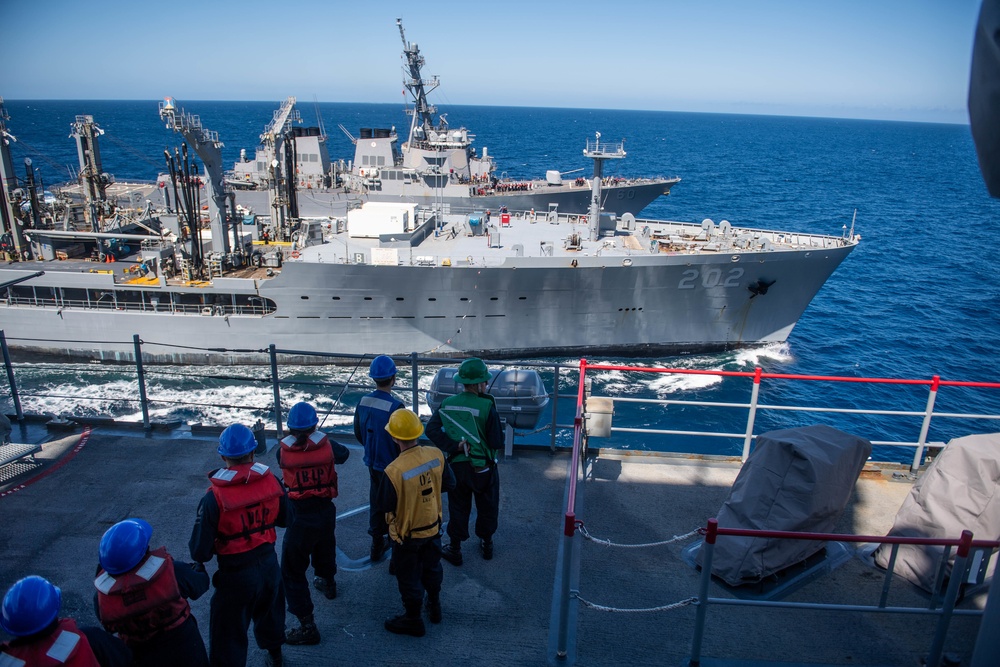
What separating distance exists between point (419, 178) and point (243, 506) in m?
29.4

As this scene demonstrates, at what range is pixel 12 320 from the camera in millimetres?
20594

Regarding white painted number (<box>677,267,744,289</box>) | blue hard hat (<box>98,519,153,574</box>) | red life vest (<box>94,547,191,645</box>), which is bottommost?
white painted number (<box>677,267,744,289</box>)

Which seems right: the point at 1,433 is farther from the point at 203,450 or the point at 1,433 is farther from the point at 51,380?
the point at 51,380

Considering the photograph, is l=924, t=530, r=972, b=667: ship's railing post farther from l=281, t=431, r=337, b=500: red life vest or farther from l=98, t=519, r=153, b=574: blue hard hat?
l=98, t=519, r=153, b=574: blue hard hat

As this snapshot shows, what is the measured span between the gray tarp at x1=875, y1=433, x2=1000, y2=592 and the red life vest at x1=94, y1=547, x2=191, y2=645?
4.47m

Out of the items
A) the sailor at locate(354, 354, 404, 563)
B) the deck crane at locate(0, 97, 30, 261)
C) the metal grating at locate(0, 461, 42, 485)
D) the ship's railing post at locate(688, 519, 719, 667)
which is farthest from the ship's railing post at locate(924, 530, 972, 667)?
the deck crane at locate(0, 97, 30, 261)

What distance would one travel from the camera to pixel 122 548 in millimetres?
2850

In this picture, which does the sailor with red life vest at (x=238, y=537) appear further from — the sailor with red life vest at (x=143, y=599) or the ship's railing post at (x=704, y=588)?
the ship's railing post at (x=704, y=588)

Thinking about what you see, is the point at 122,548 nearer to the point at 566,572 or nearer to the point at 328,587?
the point at 328,587

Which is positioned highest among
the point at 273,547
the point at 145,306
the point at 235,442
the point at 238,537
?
the point at 235,442

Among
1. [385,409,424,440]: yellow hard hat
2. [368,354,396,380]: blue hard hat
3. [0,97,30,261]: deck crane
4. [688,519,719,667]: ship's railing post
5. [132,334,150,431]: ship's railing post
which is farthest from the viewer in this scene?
[0,97,30,261]: deck crane

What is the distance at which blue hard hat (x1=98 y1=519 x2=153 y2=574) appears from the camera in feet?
9.32

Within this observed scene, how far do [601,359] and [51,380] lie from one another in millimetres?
17267

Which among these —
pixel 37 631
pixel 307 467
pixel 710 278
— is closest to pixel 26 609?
pixel 37 631
